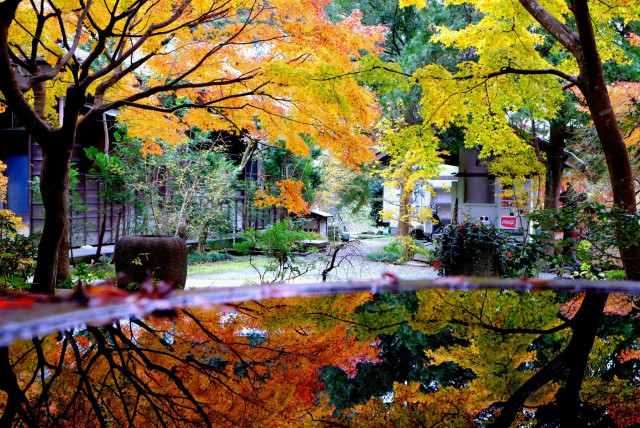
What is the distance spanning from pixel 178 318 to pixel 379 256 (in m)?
11.6

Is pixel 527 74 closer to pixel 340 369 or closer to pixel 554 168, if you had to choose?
pixel 554 168

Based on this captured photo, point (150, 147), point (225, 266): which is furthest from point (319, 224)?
point (150, 147)

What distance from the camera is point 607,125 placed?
4824mm

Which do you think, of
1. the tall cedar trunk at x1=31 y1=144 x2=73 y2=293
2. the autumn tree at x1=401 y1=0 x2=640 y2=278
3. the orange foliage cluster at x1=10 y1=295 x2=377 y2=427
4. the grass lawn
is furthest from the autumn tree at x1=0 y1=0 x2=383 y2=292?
the orange foliage cluster at x1=10 y1=295 x2=377 y2=427

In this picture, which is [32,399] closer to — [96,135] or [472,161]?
[96,135]

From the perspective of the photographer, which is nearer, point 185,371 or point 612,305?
point 185,371

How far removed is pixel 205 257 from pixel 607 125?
9196 millimetres

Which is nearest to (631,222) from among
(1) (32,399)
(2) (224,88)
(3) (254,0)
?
(3) (254,0)

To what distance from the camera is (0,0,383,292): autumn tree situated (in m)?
4.46

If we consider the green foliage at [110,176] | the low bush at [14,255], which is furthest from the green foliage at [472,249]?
the green foliage at [110,176]

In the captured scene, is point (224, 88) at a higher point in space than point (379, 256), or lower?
higher

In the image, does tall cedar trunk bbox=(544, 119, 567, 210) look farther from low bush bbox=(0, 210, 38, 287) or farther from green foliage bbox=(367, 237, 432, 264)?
low bush bbox=(0, 210, 38, 287)

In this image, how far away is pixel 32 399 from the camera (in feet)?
2.15

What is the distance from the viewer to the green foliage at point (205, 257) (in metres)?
11.1
